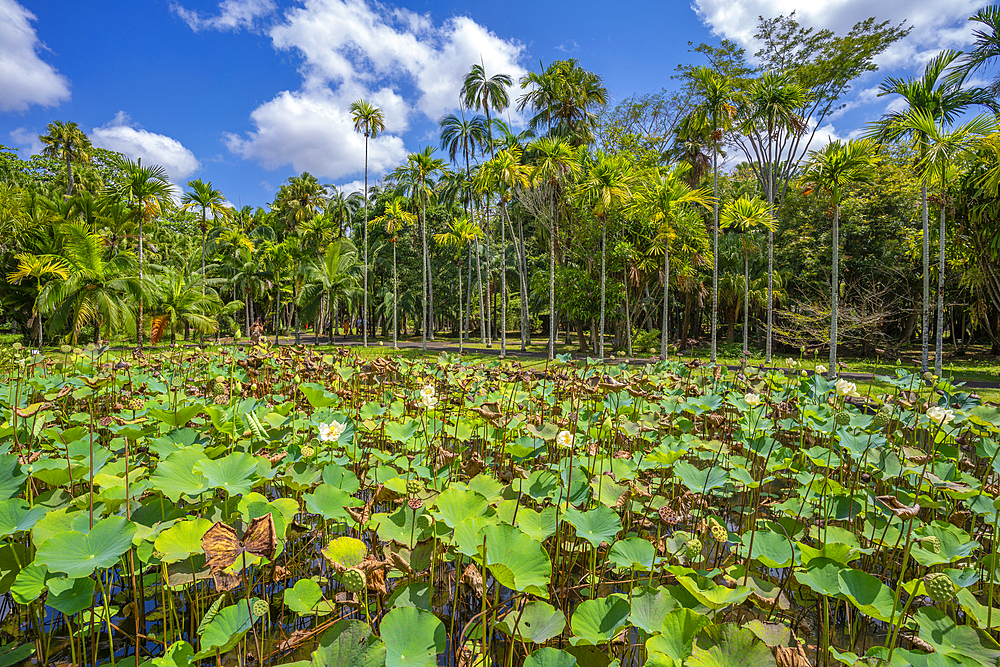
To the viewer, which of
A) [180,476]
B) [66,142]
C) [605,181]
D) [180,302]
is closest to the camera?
[180,476]

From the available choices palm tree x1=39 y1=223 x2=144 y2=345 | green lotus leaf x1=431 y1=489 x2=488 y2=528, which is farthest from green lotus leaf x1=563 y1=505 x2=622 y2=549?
palm tree x1=39 y1=223 x2=144 y2=345

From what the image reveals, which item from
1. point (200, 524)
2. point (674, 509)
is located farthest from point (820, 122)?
point (200, 524)

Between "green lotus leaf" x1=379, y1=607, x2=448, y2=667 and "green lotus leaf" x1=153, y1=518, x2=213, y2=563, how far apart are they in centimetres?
60

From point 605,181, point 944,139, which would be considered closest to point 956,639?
point 944,139

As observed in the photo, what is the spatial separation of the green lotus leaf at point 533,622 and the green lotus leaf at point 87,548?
1.07 meters

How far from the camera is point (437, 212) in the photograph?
25.9 m

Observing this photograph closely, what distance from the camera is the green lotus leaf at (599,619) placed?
1.20 meters

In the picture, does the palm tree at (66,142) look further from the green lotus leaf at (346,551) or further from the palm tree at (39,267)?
the green lotus leaf at (346,551)

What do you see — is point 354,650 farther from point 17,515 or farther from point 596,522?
point 17,515

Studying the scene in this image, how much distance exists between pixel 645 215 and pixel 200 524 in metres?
14.8

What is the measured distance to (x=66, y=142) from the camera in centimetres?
1991

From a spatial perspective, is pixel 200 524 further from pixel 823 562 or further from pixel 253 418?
pixel 823 562

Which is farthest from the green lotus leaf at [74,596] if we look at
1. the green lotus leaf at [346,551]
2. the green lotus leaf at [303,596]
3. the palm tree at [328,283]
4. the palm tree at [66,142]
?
the palm tree at [66,142]

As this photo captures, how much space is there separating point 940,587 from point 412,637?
148cm
